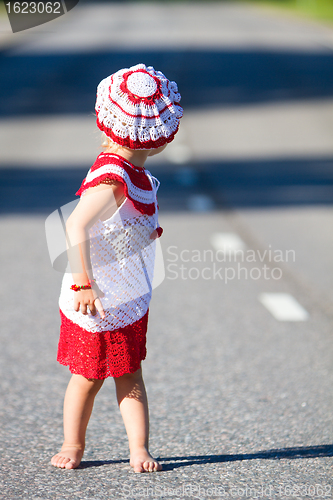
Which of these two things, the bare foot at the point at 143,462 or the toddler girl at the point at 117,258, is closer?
the toddler girl at the point at 117,258

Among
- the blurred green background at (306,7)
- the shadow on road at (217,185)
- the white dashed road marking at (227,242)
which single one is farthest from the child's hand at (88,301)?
the blurred green background at (306,7)

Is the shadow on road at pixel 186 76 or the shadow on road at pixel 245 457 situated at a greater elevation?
the shadow on road at pixel 245 457

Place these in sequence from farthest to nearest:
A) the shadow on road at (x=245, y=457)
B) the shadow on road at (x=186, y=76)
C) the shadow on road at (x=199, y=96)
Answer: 1. the shadow on road at (x=186, y=76)
2. the shadow on road at (x=199, y=96)
3. the shadow on road at (x=245, y=457)

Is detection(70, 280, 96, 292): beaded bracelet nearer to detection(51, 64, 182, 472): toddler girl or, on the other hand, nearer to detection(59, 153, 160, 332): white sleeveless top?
detection(51, 64, 182, 472): toddler girl

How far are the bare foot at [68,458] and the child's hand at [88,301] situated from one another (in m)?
0.63

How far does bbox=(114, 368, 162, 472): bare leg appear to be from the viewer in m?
3.09

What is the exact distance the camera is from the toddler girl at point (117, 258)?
2846mm

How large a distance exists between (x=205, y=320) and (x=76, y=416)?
216cm

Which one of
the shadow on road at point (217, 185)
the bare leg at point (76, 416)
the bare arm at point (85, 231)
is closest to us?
the bare arm at point (85, 231)

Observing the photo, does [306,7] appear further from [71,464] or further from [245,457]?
[71,464]

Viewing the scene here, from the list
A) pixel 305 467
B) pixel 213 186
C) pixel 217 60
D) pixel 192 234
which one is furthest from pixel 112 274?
pixel 217 60

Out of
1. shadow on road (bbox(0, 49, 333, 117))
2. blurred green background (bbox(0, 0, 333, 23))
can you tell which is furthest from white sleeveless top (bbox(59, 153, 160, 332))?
blurred green background (bbox(0, 0, 333, 23))

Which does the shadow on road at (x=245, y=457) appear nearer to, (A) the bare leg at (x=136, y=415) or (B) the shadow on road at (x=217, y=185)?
(A) the bare leg at (x=136, y=415)

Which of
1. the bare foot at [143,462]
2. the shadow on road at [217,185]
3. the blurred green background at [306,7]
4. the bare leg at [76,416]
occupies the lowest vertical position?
the blurred green background at [306,7]
